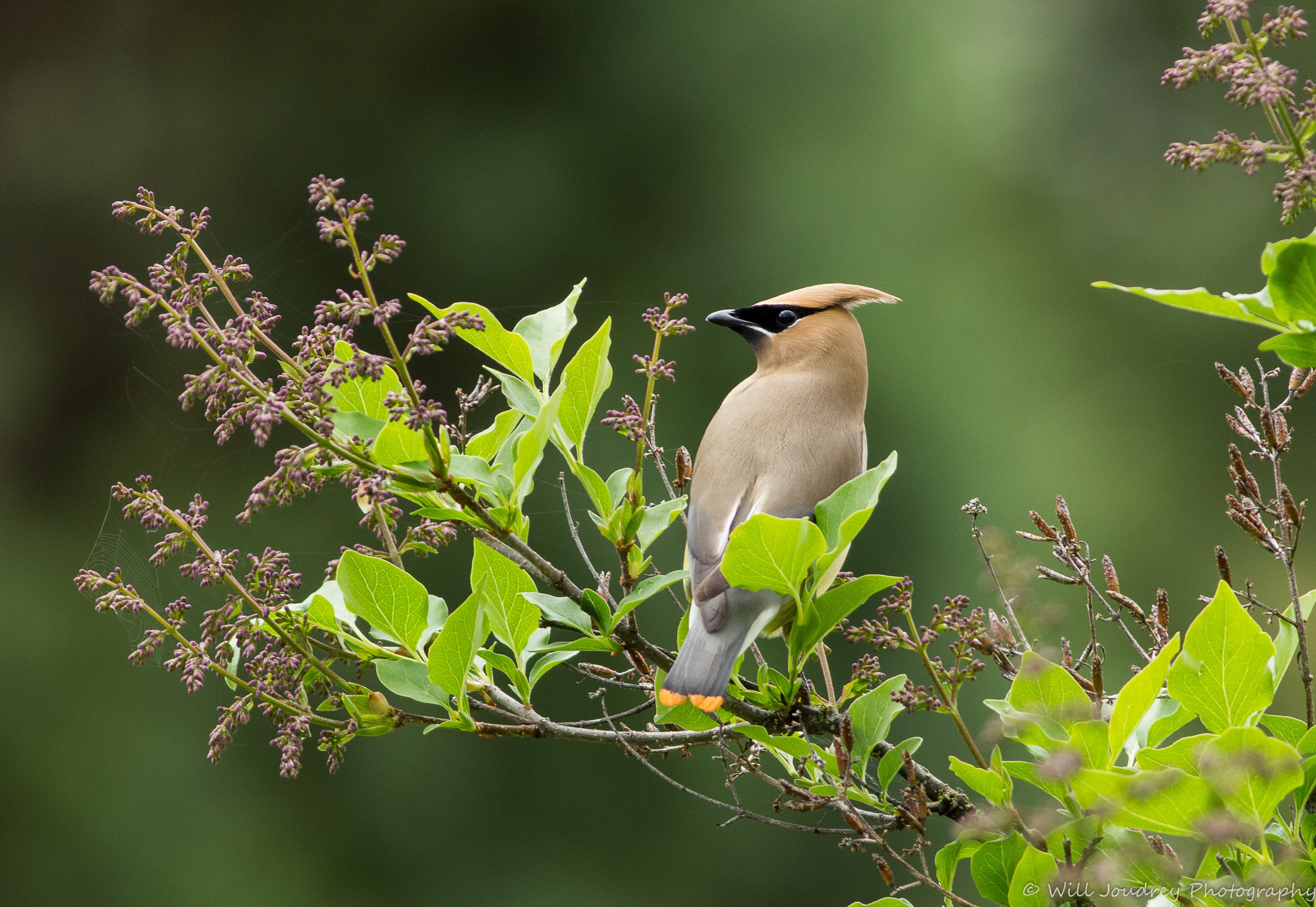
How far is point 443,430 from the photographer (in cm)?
107

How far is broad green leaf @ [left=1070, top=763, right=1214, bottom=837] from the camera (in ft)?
2.82

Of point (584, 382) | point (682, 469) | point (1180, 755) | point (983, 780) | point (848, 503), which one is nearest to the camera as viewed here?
point (1180, 755)

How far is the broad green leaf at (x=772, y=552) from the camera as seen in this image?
3.49 ft

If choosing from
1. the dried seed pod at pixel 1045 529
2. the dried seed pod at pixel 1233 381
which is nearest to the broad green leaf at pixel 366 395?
the dried seed pod at pixel 1045 529

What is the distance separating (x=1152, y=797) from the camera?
87cm

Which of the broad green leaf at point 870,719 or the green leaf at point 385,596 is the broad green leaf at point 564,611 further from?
the broad green leaf at point 870,719

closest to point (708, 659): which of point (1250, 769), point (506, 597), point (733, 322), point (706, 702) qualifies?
point (706, 702)

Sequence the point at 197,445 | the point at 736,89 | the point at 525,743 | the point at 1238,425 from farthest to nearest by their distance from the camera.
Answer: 1. the point at 736,89
2. the point at 525,743
3. the point at 197,445
4. the point at 1238,425

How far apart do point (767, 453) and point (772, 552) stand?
2.02 feet

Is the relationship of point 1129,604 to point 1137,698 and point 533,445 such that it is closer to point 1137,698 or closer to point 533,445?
point 1137,698

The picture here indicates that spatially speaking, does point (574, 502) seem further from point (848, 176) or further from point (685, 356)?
point (848, 176)

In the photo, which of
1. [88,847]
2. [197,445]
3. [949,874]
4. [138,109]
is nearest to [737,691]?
[949,874]

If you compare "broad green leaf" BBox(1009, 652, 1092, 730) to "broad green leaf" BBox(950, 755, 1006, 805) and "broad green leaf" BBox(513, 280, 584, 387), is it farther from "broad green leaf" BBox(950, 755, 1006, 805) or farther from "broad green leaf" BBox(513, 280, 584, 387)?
"broad green leaf" BBox(513, 280, 584, 387)

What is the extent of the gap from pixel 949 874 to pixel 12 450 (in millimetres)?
4336
